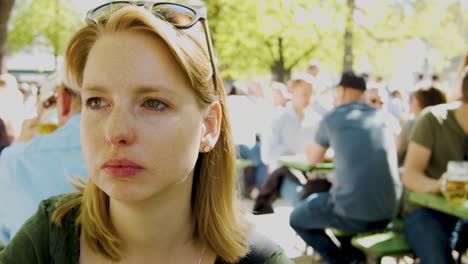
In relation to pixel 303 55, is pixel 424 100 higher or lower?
higher

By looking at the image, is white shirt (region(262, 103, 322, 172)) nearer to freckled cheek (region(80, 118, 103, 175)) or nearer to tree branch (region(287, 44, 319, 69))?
freckled cheek (region(80, 118, 103, 175))

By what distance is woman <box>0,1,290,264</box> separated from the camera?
1229mm

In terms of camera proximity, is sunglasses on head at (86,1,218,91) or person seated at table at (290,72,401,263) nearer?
sunglasses on head at (86,1,218,91)

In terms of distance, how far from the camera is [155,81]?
4.10 feet

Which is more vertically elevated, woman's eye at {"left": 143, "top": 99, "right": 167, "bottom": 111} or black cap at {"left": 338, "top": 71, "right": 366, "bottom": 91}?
woman's eye at {"left": 143, "top": 99, "right": 167, "bottom": 111}

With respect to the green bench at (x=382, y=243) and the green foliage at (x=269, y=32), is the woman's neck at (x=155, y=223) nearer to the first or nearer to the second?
the green bench at (x=382, y=243)

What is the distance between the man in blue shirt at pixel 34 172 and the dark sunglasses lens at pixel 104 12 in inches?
38.3

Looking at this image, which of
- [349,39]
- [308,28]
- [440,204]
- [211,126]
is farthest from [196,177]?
[308,28]

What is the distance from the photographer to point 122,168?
121 centimetres

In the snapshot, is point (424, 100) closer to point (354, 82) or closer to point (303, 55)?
point (354, 82)

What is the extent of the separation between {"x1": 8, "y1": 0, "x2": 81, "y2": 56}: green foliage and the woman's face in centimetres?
2347

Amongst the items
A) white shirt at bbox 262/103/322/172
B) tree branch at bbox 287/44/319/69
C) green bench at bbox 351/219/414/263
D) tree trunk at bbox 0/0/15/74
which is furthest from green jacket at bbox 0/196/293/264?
tree branch at bbox 287/44/319/69

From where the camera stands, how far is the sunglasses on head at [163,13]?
136 cm

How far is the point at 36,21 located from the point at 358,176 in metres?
23.0
